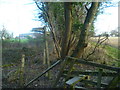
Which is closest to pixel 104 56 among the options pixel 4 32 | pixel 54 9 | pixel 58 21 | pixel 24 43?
pixel 58 21

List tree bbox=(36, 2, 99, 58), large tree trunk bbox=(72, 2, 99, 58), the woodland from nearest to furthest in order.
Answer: large tree trunk bbox=(72, 2, 99, 58) → the woodland → tree bbox=(36, 2, 99, 58)

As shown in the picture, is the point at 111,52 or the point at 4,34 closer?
the point at 4,34

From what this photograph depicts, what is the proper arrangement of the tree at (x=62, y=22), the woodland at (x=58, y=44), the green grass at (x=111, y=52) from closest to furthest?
the woodland at (x=58, y=44) → the tree at (x=62, y=22) → the green grass at (x=111, y=52)

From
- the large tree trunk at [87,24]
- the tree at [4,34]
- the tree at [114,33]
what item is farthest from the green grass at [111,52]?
the tree at [4,34]

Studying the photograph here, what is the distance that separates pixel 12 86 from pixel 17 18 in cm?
522

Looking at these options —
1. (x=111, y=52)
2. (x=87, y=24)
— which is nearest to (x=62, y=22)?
(x=87, y=24)

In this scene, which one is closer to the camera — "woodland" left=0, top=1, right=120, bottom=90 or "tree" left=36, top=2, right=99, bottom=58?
"woodland" left=0, top=1, right=120, bottom=90

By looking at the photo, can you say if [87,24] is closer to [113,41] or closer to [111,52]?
[113,41]

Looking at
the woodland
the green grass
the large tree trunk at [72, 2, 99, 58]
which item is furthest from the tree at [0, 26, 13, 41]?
the green grass

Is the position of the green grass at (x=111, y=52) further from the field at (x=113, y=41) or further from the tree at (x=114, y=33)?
the tree at (x=114, y=33)

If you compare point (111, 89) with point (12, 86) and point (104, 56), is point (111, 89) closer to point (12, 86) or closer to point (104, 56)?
point (12, 86)

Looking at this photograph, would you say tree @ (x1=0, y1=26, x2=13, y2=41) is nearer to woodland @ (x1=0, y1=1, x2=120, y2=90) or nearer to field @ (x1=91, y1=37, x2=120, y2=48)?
woodland @ (x1=0, y1=1, x2=120, y2=90)

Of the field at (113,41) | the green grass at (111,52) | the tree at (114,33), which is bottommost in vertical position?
the green grass at (111,52)

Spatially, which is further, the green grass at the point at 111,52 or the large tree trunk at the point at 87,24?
the green grass at the point at 111,52
